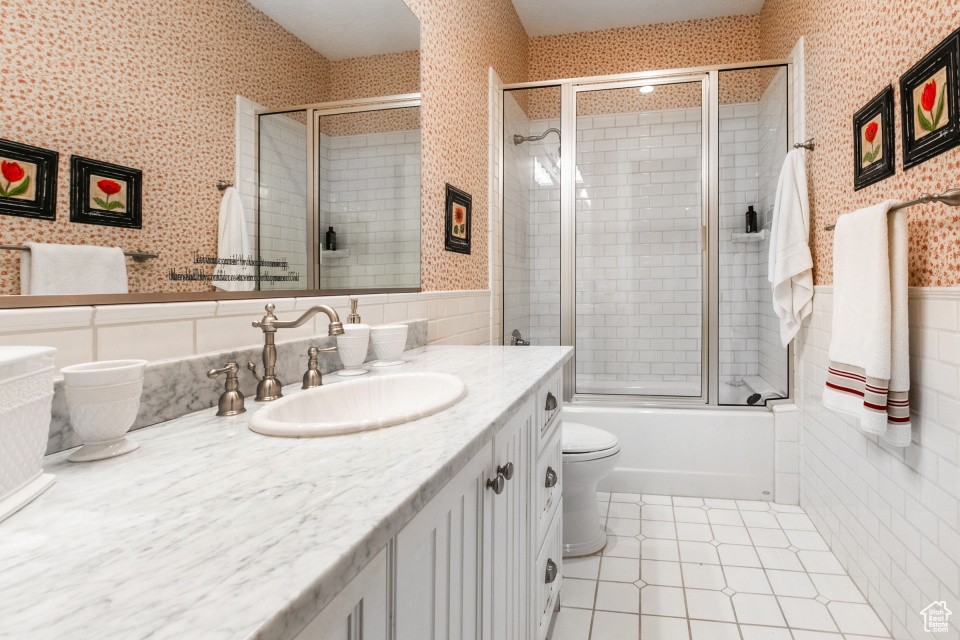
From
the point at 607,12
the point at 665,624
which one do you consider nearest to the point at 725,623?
the point at 665,624

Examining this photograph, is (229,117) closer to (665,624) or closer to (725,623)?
(665,624)

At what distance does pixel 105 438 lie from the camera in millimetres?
701

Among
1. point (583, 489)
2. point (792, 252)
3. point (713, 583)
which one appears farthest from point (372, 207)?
point (792, 252)

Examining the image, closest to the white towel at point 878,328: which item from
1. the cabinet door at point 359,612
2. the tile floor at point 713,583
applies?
the tile floor at point 713,583

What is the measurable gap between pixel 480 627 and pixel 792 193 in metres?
2.38

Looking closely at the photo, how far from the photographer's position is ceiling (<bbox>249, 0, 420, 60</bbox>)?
4.27 ft

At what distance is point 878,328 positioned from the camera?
4.81 feet

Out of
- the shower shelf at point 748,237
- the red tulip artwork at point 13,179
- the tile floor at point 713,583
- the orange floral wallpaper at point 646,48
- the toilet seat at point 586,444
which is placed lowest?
the tile floor at point 713,583

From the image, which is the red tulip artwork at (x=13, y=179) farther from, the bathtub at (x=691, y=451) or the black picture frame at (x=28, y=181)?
the bathtub at (x=691, y=451)

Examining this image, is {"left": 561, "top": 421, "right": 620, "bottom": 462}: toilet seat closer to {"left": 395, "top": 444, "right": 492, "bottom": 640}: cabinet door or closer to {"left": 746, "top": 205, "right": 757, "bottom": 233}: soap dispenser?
{"left": 395, "top": 444, "right": 492, "bottom": 640}: cabinet door

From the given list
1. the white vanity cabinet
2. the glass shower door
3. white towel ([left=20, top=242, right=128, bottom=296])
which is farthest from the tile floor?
white towel ([left=20, top=242, right=128, bottom=296])

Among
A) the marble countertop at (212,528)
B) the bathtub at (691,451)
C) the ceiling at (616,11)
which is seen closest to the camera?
the marble countertop at (212,528)

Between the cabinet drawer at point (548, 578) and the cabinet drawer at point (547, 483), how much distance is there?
0.12 ft

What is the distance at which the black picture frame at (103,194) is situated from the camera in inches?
30.5
